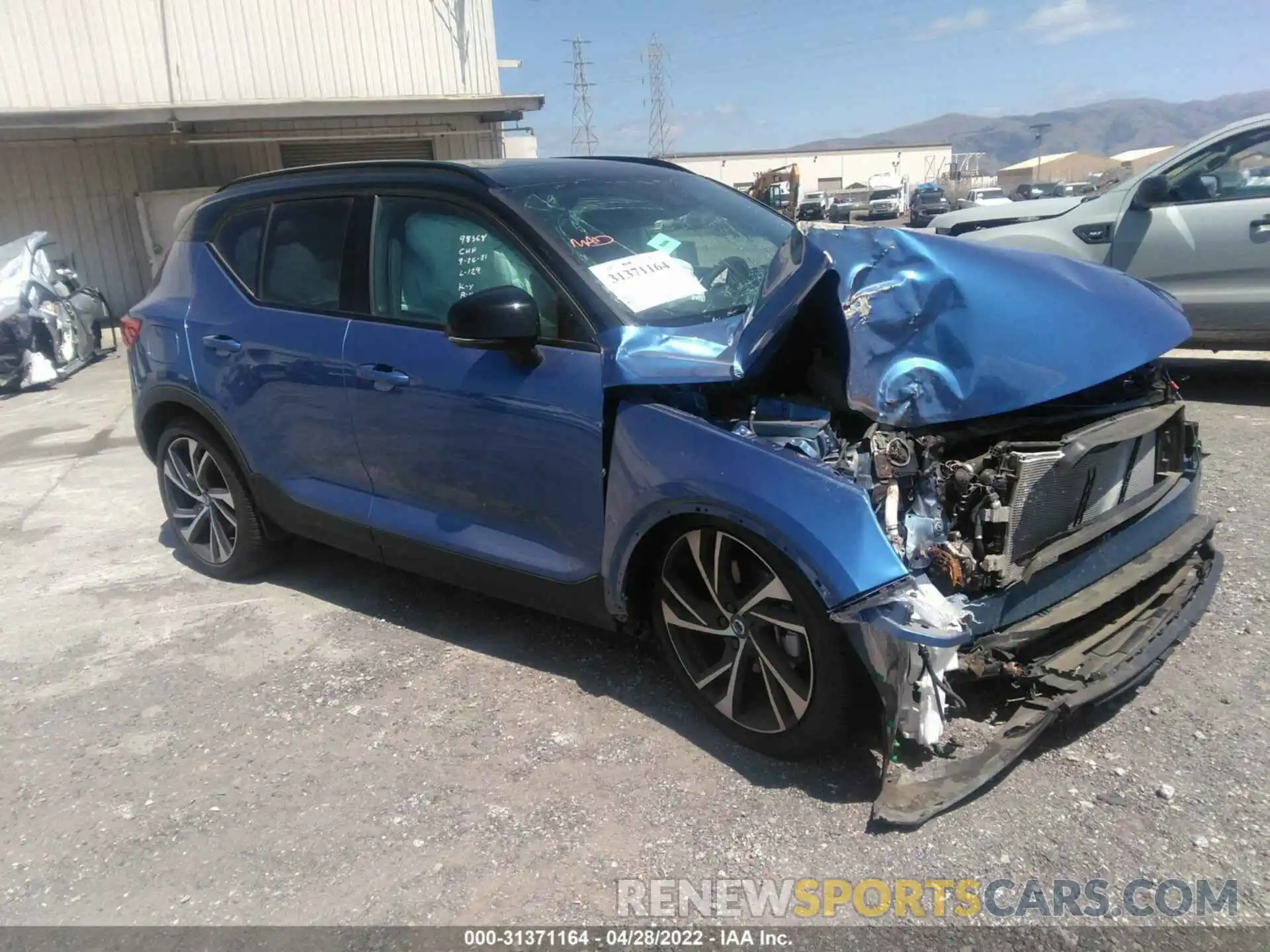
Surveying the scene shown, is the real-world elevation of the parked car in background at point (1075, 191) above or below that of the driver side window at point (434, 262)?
below

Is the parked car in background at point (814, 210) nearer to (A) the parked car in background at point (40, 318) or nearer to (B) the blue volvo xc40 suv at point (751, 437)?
(A) the parked car in background at point (40, 318)

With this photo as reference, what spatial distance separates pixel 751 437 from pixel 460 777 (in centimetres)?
143

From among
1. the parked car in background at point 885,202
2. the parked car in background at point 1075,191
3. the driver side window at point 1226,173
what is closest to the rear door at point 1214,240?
the driver side window at point 1226,173

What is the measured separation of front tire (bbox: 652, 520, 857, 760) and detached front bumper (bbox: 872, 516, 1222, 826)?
8.9 inches

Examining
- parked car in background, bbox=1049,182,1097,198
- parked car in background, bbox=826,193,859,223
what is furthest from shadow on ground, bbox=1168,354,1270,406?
parked car in background, bbox=826,193,859,223

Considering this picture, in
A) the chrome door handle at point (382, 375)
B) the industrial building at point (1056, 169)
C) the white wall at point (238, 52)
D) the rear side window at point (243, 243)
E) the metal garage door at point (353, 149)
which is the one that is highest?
the white wall at point (238, 52)

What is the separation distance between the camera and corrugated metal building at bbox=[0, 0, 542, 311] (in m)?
13.4

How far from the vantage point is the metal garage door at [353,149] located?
15.5 m

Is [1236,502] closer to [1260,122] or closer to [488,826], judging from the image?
[1260,122]

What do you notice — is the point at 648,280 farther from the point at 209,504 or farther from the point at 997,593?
the point at 209,504

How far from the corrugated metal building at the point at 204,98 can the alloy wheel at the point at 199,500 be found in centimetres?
981

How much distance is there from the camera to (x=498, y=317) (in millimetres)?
3102

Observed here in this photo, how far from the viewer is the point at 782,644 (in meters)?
2.87

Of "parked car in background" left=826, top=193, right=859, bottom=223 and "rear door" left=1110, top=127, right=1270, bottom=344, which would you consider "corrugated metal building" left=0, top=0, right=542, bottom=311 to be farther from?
"parked car in background" left=826, top=193, right=859, bottom=223
